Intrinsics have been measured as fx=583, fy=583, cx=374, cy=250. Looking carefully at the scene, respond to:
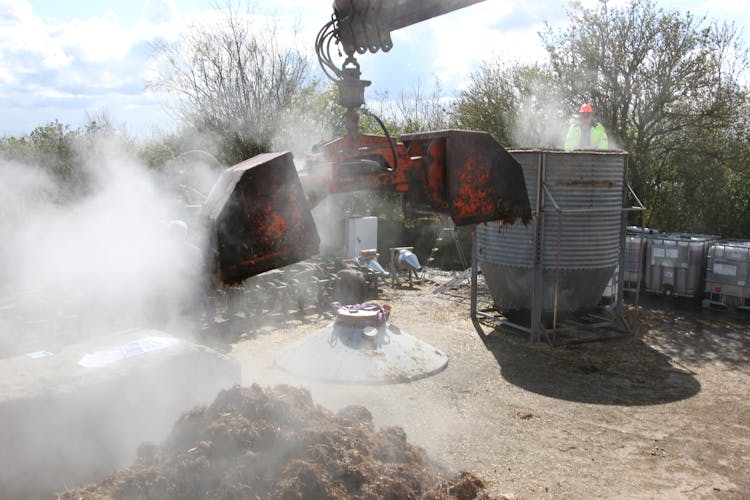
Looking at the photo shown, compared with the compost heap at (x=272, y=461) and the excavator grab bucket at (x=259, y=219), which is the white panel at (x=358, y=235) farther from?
the excavator grab bucket at (x=259, y=219)

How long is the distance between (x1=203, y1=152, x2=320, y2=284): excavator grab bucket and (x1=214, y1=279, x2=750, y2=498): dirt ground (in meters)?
3.24

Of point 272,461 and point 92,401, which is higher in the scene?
point 92,401

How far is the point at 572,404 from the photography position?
7.29 m

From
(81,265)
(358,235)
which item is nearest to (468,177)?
(81,265)

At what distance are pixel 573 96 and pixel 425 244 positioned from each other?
268 inches

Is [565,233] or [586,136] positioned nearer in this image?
[565,233]

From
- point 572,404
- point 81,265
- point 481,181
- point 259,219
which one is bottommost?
point 572,404

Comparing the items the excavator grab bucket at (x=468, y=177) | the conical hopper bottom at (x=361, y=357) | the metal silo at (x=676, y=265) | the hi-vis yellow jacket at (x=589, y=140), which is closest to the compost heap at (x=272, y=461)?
the excavator grab bucket at (x=468, y=177)

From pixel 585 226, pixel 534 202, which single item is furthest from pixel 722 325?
pixel 534 202

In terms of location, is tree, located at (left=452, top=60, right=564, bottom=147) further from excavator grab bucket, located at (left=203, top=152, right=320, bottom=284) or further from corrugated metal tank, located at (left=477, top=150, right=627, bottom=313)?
excavator grab bucket, located at (left=203, top=152, right=320, bottom=284)

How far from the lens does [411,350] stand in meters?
8.43

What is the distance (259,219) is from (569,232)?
25.6ft

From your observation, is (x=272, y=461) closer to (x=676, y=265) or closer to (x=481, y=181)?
(x=481, y=181)

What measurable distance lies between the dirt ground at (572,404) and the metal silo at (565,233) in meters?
0.98
